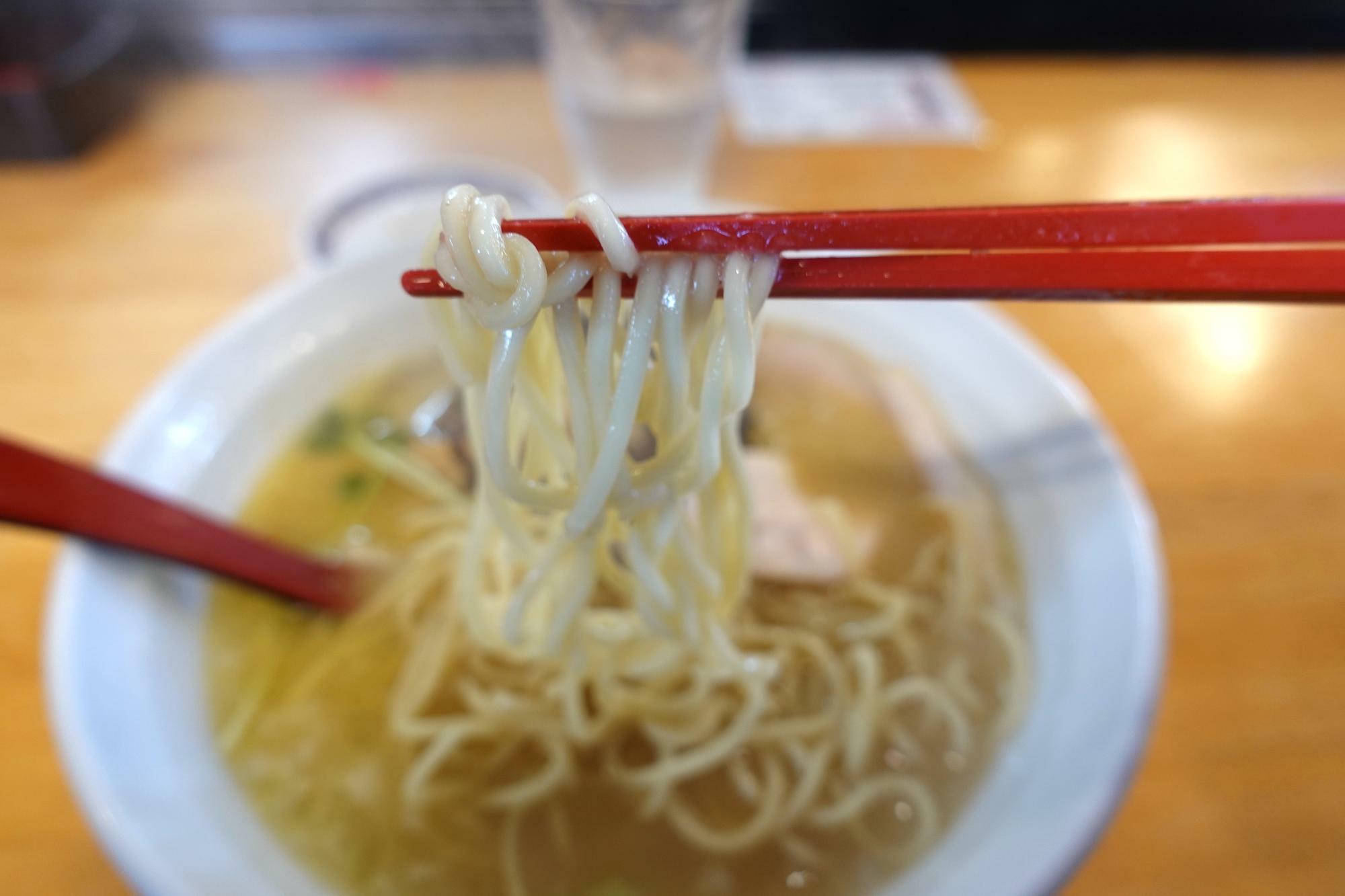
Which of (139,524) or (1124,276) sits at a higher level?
(1124,276)

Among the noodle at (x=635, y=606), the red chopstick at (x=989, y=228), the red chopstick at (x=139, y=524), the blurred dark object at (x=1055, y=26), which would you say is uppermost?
the blurred dark object at (x=1055, y=26)

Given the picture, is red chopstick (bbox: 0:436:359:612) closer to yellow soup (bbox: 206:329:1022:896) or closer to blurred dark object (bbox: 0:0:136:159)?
yellow soup (bbox: 206:329:1022:896)

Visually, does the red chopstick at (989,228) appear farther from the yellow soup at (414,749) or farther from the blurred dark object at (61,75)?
the blurred dark object at (61,75)

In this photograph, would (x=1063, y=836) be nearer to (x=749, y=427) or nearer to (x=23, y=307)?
(x=749, y=427)

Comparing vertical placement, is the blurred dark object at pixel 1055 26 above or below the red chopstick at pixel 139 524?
above

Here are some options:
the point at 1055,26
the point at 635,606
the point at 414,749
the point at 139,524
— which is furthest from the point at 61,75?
the point at 1055,26

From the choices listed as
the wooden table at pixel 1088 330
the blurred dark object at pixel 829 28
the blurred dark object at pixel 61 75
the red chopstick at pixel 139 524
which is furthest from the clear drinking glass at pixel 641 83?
the blurred dark object at pixel 61 75

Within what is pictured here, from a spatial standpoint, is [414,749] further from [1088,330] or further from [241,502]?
[1088,330]
